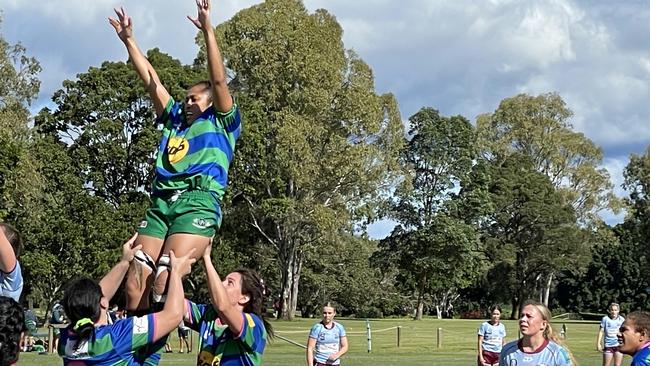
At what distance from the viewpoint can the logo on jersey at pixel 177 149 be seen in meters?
6.26

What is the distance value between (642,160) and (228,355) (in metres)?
69.9

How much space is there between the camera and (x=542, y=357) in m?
8.52

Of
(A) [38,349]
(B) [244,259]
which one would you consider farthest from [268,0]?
(A) [38,349]

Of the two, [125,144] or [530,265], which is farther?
[530,265]

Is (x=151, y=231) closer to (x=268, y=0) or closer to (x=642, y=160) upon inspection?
(x=268, y=0)

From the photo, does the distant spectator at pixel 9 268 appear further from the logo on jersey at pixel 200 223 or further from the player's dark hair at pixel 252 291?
the player's dark hair at pixel 252 291

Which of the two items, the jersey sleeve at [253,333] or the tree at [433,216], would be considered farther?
the tree at [433,216]

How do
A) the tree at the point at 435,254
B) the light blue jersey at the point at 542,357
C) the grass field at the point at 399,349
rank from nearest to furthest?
the light blue jersey at the point at 542,357
the grass field at the point at 399,349
the tree at the point at 435,254

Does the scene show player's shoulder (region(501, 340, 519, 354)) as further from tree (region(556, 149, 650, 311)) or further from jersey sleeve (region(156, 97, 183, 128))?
tree (region(556, 149, 650, 311))

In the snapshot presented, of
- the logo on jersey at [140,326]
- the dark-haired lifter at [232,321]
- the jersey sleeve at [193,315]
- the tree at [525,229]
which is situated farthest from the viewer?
the tree at [525,229]

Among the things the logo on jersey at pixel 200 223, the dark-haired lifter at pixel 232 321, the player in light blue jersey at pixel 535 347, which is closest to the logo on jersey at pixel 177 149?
the logo on jersey at pixel 200 223

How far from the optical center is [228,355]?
6.20m

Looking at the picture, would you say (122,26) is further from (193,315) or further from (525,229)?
(525,229)

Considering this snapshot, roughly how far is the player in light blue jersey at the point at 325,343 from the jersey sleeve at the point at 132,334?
11.9 m
